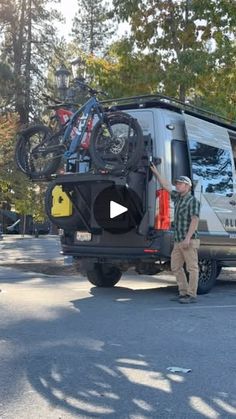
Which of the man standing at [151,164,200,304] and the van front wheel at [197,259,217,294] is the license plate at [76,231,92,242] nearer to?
the man standing at [151,164,200,304]

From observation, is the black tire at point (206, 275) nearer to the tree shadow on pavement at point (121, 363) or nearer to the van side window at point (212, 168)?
the van side window at point (212, 168)

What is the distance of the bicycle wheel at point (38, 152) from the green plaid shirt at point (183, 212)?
198cm

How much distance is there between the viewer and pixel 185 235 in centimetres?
857

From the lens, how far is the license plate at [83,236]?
9.24 m

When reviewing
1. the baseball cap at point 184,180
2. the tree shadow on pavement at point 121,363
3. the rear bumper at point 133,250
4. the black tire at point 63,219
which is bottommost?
the tree shadow on pavement at point 121,363

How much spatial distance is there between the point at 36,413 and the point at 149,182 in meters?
5.02

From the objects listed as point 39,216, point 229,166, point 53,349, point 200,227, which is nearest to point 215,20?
point 229,166

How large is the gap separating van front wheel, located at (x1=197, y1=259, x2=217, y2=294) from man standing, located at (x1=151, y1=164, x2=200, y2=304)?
2.94 feet

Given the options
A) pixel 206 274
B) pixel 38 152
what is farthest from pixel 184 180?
pixel 38 152

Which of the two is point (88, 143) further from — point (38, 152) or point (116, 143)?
point (38, 152)

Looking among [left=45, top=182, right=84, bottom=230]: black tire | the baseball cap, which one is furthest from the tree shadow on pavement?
the baseball cap

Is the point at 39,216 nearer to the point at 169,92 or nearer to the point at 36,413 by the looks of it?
the point at 169,92

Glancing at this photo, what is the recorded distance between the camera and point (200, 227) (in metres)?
9.40

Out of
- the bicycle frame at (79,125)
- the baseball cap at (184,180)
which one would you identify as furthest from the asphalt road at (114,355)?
the bicycle frame at (79,125)
